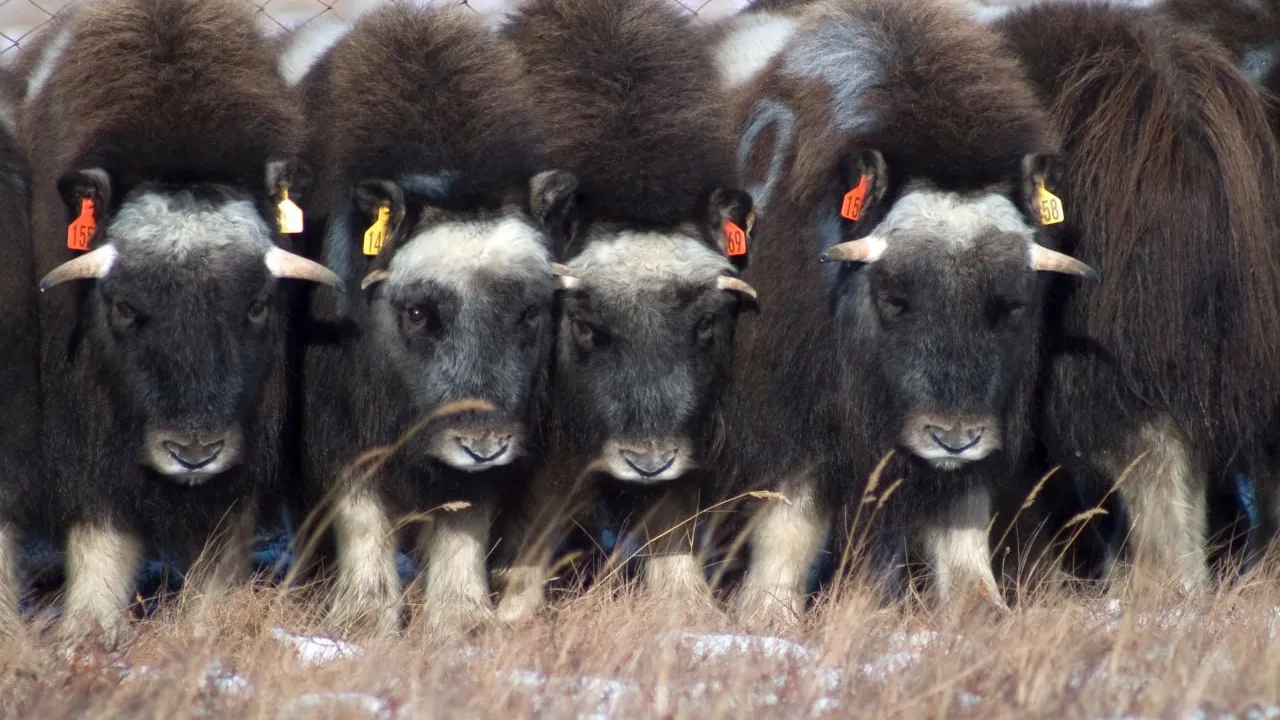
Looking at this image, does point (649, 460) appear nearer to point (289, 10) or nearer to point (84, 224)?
point (84, 224)

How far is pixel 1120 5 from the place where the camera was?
6.64 meters

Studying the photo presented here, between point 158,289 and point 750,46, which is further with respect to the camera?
point 750,46

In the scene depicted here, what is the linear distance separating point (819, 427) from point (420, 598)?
1.43 meters

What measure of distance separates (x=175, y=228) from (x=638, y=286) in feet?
4.71

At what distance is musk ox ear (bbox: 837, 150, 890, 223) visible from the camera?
586cm

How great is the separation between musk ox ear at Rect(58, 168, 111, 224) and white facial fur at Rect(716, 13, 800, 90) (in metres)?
2.18

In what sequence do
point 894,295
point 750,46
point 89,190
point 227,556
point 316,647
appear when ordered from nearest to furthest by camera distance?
1. point 316,647
2. point 89,190
3. point 894,295
4. point 227,556
5. point 750,46

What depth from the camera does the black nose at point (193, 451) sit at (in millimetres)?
5469

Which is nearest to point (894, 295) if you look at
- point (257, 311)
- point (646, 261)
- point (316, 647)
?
point (646, 261)

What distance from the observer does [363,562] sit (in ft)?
19.4

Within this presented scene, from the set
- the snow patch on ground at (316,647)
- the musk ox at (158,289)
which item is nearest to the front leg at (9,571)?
the musk ox at (158,289)

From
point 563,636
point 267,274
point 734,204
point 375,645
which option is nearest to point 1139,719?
point 563,636

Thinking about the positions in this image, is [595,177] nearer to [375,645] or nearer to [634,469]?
[634,469]

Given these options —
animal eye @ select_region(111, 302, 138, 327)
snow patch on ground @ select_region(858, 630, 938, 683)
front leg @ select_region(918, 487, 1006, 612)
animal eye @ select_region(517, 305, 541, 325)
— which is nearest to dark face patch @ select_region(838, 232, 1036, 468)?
front leg @ select_region(918, 487, 1006, 612)
